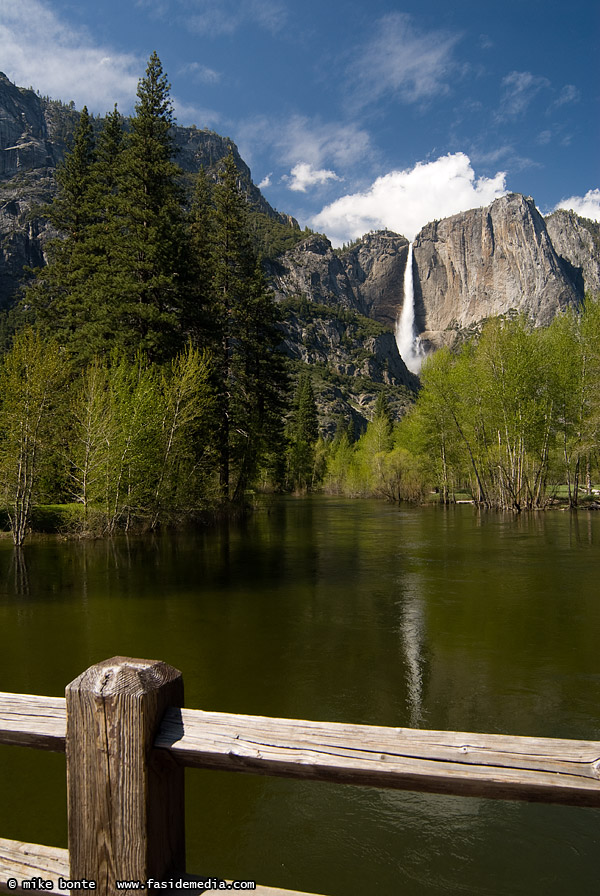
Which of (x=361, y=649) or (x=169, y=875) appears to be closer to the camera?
(x=169, y=875)

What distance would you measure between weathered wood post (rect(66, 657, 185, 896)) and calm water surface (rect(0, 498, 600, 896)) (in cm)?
248

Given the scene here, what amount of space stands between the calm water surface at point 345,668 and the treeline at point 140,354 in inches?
208

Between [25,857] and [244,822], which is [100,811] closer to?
[25,857]

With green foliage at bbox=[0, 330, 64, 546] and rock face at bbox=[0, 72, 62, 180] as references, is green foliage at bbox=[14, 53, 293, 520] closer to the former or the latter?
green foliage at bbox=[0, 330, 64, 546]

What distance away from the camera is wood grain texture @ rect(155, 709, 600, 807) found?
1715 millimetres

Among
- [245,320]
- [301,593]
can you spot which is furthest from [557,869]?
[245,320]

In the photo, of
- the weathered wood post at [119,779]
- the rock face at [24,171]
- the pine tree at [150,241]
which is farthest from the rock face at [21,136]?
the weathered wood post at [119,779]

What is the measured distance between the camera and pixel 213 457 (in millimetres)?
33094

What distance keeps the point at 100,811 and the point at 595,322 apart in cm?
3956

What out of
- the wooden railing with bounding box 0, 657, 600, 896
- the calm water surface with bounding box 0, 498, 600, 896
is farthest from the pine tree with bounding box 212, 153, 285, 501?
the wooden railing with bounding box 0, 657, 600, 896

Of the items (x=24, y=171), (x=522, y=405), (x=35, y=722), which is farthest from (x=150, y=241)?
(x=24, y=171)

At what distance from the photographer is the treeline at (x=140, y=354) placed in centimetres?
2242

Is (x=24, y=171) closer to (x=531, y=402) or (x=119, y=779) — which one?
(x=531, y=402)

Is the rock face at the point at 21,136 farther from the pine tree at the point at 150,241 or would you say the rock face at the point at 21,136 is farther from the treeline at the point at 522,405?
the treeline at the point at 522,405
